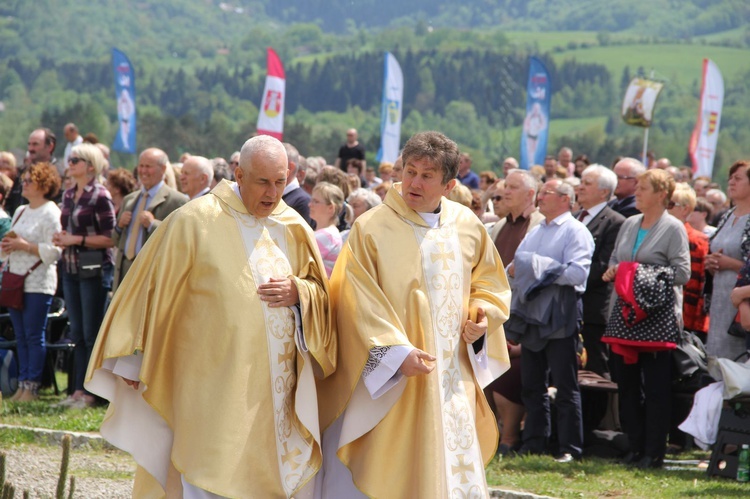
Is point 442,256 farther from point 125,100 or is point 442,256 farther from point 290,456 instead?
point 125,100

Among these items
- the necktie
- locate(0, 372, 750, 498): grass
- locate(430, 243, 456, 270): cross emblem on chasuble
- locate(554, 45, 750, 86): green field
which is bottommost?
locate(0, 372, 750, 498): grass

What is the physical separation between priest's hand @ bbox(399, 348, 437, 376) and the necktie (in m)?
4.33

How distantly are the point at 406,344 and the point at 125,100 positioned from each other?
21071 mm

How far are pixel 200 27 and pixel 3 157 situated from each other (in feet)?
371

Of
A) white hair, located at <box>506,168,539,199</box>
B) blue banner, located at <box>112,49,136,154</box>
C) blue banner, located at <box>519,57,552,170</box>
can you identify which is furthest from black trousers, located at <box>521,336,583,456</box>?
blue banner, located at <box>112,49,136,154</box>

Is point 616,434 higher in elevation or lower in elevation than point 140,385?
lower

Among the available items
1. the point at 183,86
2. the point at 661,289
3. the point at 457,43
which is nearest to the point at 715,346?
the point at 661,289

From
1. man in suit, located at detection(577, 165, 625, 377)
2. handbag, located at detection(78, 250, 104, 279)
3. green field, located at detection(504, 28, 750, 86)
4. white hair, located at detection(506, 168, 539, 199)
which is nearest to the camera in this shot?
white hair, located at detection(506, 168, 539, 199)

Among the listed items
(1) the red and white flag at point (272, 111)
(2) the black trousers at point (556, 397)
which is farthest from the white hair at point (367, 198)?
(1) the red and white flag at point (272, 111)

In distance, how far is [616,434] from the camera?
8.73 m

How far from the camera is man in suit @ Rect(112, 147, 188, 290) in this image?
30.1 ft

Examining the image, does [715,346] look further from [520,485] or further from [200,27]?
[200,27]

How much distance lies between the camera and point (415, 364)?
17.4 feet

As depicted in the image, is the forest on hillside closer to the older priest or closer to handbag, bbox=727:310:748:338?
handbag, bbox=727:310:748:338
